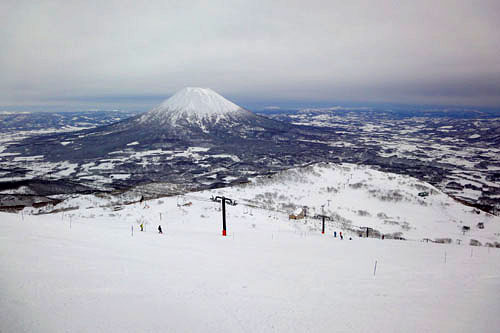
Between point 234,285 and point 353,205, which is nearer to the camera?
point 234,285

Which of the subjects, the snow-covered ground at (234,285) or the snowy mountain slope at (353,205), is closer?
the snow-covered ground at (234,285)

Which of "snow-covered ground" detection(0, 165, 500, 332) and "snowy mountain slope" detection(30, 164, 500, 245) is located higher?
"snow-covered ground" detection(0, 165, 500, 332)

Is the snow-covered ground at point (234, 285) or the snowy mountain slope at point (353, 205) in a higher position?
the snow-covered ground at point (234, 285)

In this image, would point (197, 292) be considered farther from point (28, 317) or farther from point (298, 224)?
point (298, 224)

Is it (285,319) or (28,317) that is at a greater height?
(28,317)

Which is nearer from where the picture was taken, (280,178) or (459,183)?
(280,178)

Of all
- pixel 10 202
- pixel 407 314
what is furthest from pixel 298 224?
pixel 10 202

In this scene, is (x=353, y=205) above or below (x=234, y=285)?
below

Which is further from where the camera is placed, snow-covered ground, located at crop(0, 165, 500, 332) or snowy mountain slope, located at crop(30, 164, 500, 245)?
snowy mountain slope, located at crop(30, 164, 500, 245)
